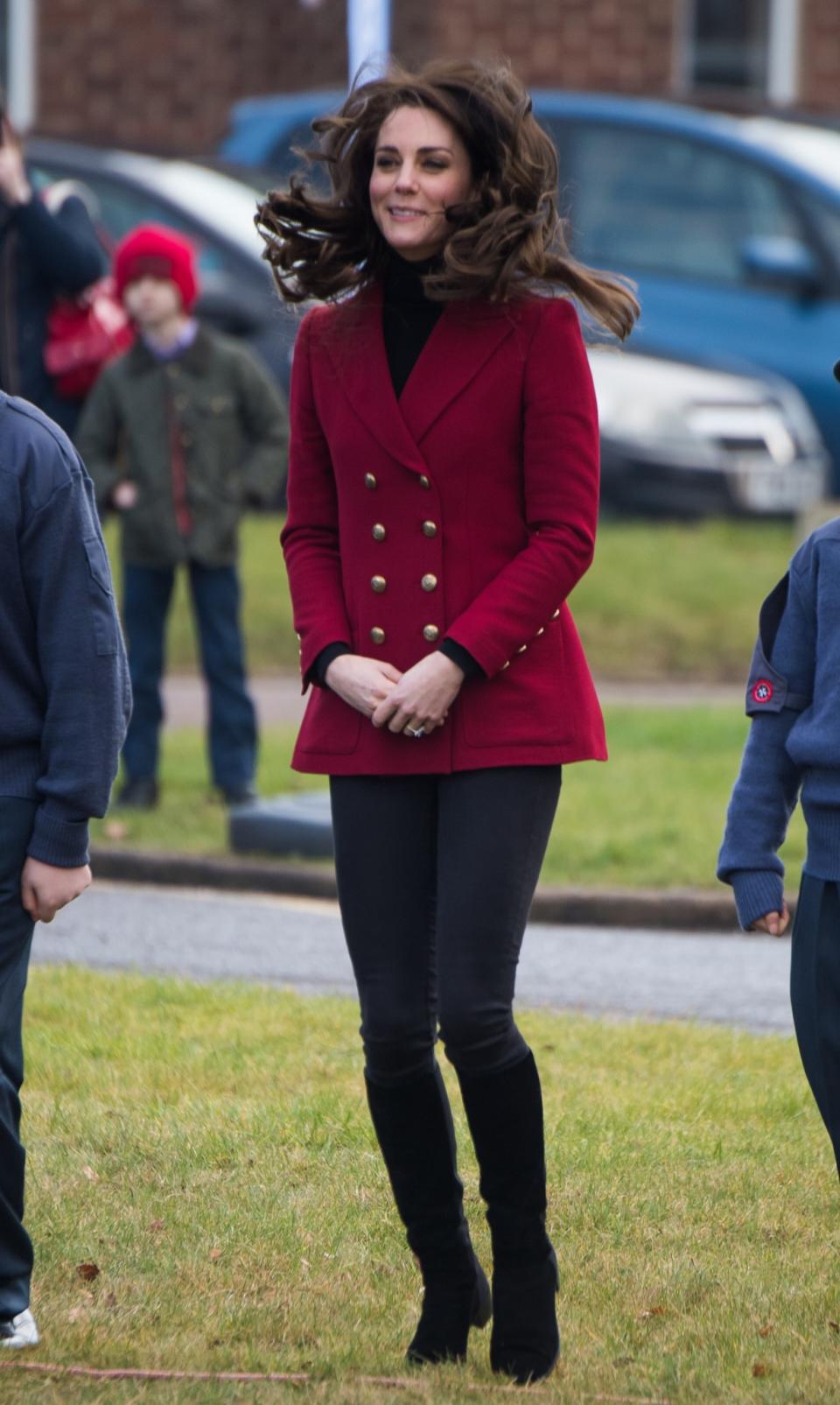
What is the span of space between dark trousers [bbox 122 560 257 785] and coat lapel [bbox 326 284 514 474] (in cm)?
546

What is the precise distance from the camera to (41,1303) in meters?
4.05

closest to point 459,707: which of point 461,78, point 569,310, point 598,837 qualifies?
point 569,310

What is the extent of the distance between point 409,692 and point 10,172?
15.8ft

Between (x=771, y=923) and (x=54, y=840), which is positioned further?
(x=771, y=923)

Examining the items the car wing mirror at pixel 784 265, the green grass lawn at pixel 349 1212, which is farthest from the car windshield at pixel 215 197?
the green grass lawn at pixel 349 1212

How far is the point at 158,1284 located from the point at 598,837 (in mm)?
4767

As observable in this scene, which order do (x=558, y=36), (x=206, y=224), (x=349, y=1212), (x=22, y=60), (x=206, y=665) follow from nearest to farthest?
(x=349, y=1212) < (x=206, y=665) < (x=206, y=224) < (x=558, y=36) < (x=22, y=60)

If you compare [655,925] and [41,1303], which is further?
[655,925]

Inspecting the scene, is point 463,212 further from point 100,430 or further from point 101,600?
point 100,430

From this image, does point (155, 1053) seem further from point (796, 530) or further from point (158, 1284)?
point (796, 530)

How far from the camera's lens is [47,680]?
3723 mm

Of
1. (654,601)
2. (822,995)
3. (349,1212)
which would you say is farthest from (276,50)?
(822,995)

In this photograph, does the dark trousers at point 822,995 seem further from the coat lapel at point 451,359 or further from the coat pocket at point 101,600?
the coat pocket at point 101,600

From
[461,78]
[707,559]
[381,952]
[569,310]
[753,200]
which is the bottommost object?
[707,559]
